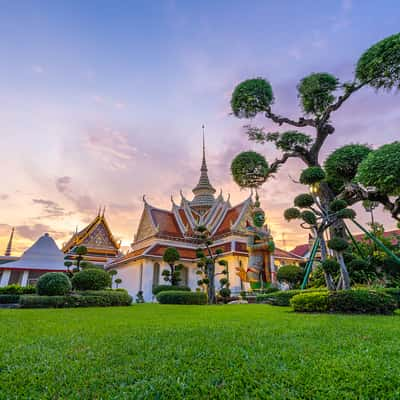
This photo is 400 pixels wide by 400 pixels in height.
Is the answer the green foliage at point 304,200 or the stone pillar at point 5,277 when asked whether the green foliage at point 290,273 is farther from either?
the stone pillar at point 5,277

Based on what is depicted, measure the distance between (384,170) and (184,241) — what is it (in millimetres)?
16855

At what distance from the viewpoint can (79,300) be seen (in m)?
9.55

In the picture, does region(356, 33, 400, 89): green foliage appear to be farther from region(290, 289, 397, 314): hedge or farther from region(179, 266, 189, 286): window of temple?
region(179, 266, 189, 286): window of temple

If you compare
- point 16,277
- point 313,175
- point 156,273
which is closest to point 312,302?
point 313,175

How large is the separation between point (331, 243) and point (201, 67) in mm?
7105

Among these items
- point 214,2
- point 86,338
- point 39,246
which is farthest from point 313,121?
point 39,246

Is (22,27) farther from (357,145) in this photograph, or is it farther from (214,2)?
(357,145)

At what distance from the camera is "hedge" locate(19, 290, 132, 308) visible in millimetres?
9070

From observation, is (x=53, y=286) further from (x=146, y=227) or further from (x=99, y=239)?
(x=99, y=239)

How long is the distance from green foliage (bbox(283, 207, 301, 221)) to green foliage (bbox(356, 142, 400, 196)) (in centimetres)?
194

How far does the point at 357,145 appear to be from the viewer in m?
8.95

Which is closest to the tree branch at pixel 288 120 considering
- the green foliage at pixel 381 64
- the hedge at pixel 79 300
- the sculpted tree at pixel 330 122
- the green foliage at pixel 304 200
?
the sculpted tree at pixel 330 122

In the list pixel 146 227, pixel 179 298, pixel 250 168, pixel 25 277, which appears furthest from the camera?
pixel 146 227

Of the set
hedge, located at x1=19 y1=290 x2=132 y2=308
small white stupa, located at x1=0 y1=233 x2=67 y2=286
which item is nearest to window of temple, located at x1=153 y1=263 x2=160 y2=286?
small white stupa, located at x1=0 y1=233 x2=67 y2=286
